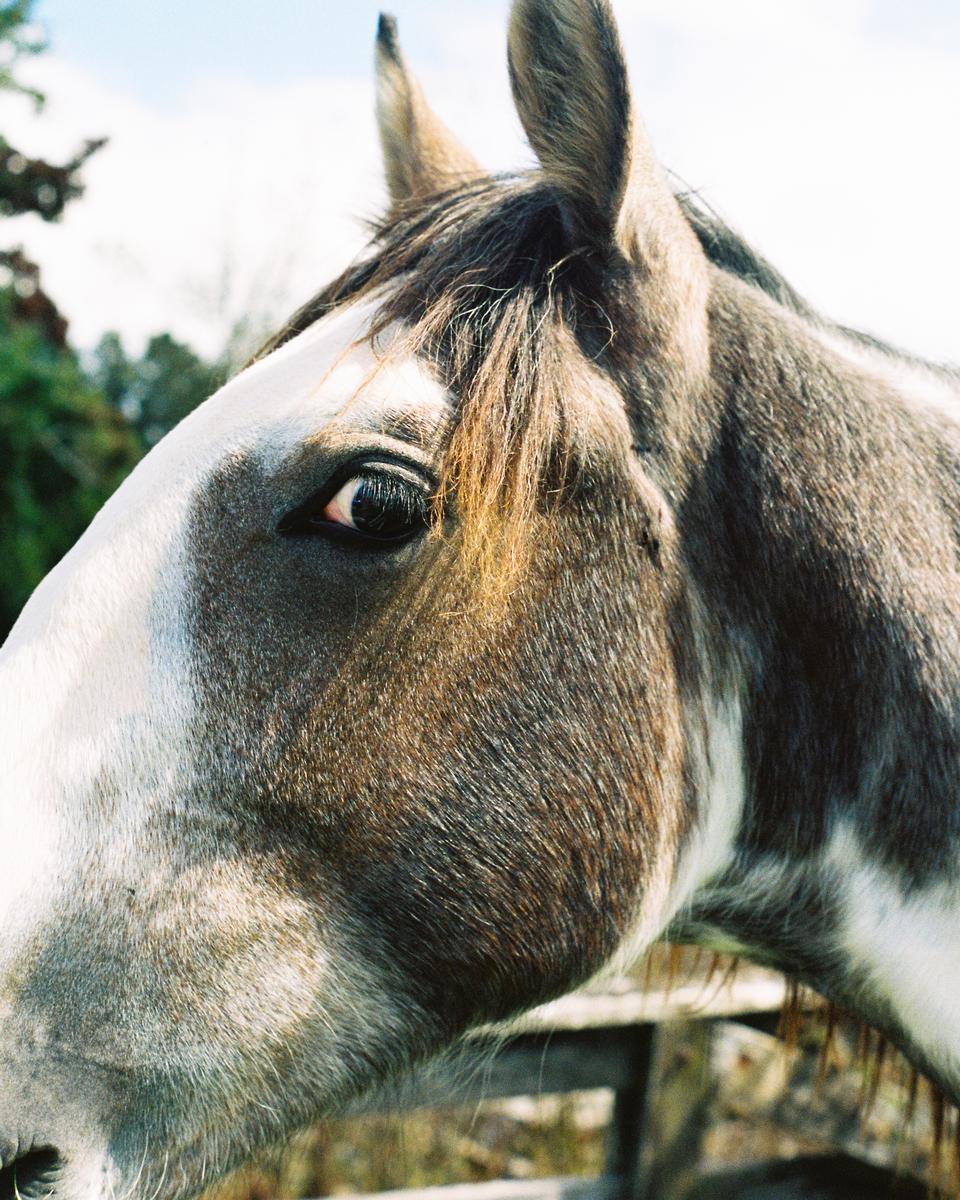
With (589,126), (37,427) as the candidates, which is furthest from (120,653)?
(37,427)

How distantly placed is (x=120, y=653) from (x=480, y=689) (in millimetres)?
512

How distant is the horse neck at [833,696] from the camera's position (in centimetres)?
169

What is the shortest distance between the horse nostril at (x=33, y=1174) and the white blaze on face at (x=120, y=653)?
0.26 m

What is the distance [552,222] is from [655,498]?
53 centimetres

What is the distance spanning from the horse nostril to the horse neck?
1.03 m

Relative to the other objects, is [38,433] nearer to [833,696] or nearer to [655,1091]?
[655,1091]

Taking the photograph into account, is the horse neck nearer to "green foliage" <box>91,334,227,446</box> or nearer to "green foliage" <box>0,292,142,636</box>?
"green foliage" <box>0,292,142,636</box>

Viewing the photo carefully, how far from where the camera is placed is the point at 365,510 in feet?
5.04

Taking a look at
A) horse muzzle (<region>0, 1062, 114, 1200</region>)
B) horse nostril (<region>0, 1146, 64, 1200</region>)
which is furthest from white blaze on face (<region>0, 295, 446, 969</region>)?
horse nostril (<region>0, 1146, 64, 1200</region>)

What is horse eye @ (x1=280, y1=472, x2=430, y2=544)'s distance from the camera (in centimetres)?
153

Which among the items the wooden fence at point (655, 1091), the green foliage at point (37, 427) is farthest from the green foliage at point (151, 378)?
the wooden fence at point (655, 1091)

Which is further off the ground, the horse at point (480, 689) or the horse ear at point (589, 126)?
the horse ear at point (589, 126)

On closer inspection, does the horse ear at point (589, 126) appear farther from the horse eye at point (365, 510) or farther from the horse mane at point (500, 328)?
the horse eye at point (365, 510)

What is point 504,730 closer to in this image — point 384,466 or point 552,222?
point 384,466
